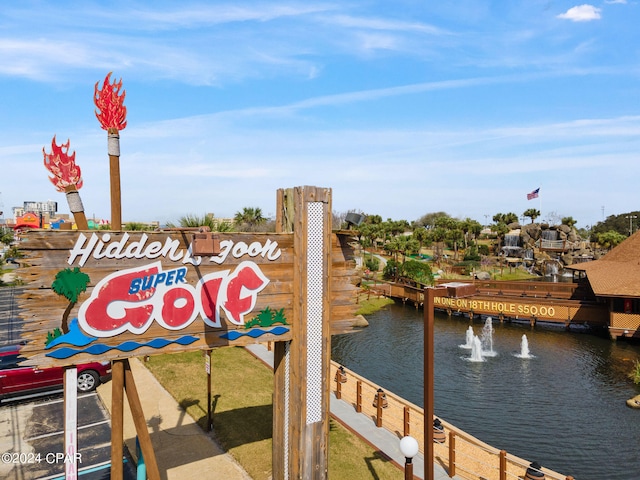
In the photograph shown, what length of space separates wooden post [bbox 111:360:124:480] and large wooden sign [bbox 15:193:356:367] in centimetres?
41

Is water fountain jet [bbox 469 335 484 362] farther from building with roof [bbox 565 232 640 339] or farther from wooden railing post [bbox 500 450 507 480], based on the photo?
wooden railing post [bbox 500 450 507 480]

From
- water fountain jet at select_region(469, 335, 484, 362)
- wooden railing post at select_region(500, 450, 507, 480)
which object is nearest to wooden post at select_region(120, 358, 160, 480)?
wooden railing post at select_region(500, 450, 507, 480)

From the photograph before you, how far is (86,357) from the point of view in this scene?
707 centimetres

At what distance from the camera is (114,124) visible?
25.2 feet

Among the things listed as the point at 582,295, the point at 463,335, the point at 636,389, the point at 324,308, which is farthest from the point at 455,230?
the point at 324,308

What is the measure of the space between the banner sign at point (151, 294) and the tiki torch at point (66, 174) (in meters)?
0.86

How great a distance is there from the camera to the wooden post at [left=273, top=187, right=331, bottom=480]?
8.62 meters

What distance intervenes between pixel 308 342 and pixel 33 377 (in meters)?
12.9

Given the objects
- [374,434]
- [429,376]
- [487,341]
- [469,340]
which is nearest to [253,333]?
[429,376]

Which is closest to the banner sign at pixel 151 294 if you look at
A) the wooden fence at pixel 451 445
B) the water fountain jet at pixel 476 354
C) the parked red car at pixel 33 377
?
the wooden fence at pixel 451 445

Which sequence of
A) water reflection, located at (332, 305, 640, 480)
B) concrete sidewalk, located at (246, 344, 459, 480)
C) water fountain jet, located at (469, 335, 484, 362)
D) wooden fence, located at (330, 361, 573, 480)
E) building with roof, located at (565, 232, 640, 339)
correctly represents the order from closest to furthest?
1. wooden fence, located at (330, 361, 573, 480)
2. concrete sidewalk, located at (246, 344, 459, 480)
3. water reflection, located at (332, 305, 640, 480)
4. water fountain jet, located at (469, 335, 484, 362)
5. building with roof, located at (565, 232, 640, 339)

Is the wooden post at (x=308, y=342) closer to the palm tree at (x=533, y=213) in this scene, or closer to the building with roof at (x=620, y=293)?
the building with roof at (x=620, y=293)

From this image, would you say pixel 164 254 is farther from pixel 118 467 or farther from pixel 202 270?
pixel 118 467

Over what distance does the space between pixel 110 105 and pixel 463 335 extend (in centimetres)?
3145
